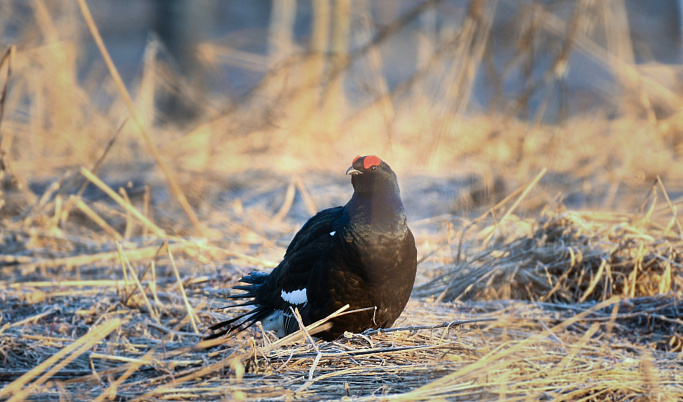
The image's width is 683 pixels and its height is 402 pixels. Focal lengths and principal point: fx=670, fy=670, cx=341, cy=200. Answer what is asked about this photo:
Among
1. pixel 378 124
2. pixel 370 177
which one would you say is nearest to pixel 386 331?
pixel 370 177

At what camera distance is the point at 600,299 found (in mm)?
3238

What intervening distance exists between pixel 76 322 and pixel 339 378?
4.73 ft

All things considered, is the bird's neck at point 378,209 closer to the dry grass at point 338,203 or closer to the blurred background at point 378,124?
the dry grass at point 338,203

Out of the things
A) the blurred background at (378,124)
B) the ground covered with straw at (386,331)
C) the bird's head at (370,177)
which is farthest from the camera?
the blurred background at (378,124)

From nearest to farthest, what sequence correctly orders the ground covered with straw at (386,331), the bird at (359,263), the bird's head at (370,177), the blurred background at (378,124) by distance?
the ground covered with straw at (386,331) → the bird at (359,263) → the bird's head at (370,177) → the blurred background at (378,124)

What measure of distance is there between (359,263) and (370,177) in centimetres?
35

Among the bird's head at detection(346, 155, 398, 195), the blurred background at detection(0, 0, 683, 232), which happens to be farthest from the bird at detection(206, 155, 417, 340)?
the blurred background at detection(0, 0, 683, 232)

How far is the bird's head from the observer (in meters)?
2.60

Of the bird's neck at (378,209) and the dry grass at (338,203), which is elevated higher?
the bird's neck at (378,209)

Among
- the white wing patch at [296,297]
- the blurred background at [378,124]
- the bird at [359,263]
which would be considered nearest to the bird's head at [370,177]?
the bird at [359,263]

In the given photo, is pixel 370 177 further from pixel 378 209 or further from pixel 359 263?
pixel 359 263

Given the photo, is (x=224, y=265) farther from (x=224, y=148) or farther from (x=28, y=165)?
(x=224, y=148)

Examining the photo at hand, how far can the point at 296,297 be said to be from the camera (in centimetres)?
269

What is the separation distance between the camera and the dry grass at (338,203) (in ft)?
6.55
